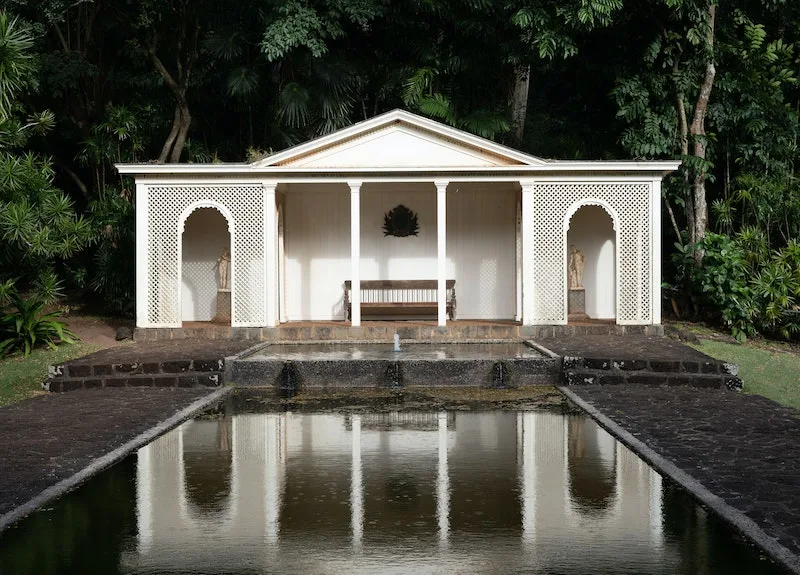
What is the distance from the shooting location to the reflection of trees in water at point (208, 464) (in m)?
6.78

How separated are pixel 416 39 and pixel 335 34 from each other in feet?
7.76

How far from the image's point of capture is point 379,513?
639 centimetres

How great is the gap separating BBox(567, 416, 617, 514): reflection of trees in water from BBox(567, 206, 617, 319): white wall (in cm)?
1013

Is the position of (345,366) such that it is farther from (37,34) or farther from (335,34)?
(37,34)

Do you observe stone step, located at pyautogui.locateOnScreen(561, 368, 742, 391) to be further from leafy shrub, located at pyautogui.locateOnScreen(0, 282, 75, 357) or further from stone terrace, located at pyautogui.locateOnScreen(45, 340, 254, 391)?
leafy shrub, located at pyautogui.locateOnScreen(0, 282, 75, 357)

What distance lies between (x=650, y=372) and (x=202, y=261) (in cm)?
1003

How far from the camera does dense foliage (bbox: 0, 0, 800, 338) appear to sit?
19.9 metres

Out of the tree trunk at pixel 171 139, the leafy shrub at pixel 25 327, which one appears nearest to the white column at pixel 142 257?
the leafy shrub at pixel 25 327

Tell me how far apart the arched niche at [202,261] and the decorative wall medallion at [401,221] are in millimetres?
3078

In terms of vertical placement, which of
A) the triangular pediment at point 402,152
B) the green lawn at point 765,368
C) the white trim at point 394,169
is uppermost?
the triangular pediment at point 402,152

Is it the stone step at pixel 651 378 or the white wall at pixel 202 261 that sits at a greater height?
the white wall at pixel 202 261

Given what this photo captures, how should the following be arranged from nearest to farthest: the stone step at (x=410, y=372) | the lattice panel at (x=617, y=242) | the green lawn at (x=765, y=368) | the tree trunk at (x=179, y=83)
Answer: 1. the green lawn at (x=765, y=368)
2. the stone step at (x=410, y=372)
3. the lattice panel at (x=617, y=242)
4. the tree trunk at (x=179, y=83)

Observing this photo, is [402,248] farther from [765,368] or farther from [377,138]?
[765,368]

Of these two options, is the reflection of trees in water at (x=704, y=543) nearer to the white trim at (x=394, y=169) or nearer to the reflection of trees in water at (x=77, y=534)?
the reflection of trees in water at (x=77, y=534)
